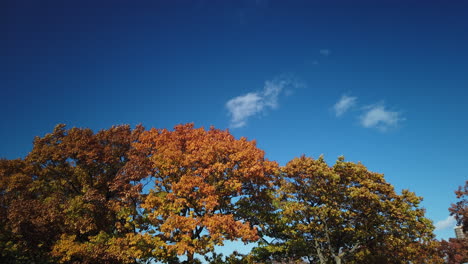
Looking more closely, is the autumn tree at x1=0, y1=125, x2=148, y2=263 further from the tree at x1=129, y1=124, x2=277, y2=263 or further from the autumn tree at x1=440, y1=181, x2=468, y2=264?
the autumn tree at x1=440, y1=181, x2=468, y2=264

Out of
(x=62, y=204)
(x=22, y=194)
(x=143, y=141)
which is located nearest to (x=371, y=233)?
(x=143, y=141)

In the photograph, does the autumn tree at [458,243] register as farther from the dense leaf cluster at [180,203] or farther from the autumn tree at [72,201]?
the autumn tree at [72,201]

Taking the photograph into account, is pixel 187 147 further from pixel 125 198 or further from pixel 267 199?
pixel 267 199

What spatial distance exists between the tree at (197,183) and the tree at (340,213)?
2.76m

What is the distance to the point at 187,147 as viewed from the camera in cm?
2442

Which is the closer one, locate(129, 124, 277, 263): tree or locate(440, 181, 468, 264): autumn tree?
locate(129, 124, 277, 263): tree

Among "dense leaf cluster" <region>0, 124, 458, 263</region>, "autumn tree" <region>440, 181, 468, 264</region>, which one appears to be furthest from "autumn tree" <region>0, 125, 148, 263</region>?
"autumn tree" <region>440, 181, 468, 264</region>

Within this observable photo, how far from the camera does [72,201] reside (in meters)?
22.1

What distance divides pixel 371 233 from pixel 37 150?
90.3ft

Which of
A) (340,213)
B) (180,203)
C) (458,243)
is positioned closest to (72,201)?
(180,203)

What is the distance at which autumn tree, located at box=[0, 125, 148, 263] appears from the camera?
2123 centimetres

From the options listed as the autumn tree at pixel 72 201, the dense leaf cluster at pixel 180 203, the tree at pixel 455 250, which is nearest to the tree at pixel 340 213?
the dense leaf cluster at pixel 180 203

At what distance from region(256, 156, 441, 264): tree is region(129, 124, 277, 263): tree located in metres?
2.76

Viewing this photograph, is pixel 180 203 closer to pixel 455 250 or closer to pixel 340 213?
pixel 340 213
